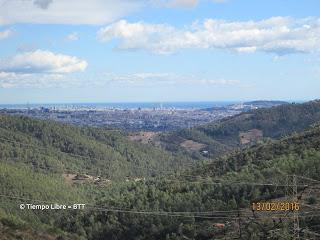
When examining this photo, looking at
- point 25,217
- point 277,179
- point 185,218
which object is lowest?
point 25,217

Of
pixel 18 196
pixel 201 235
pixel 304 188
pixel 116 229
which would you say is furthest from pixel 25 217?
pixel 304 188

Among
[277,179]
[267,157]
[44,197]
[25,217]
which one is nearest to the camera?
[277,179]

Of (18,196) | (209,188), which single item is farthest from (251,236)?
(18,196)

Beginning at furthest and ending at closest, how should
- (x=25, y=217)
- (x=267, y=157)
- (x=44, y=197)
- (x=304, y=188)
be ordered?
(x=44, y=197) → (x=25, y=217) → (x=267, y=157) → (x=304, y=188)

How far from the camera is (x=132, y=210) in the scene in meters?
99.2

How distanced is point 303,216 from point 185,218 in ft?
87.3

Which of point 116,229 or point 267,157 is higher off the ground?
point 267,157

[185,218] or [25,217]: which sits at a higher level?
[185,218]

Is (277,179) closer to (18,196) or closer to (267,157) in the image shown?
(267,157)

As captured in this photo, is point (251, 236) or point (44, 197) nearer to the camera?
point (251, 236)

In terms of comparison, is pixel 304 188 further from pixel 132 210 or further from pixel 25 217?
pixel 25 217

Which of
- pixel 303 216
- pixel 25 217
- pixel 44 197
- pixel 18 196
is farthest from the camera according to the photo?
pixel 44 197

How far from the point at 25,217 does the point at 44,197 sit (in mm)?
24164

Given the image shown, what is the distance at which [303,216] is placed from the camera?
62281 mm
